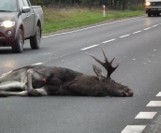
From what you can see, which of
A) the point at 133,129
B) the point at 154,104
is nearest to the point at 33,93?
the point at 154,104

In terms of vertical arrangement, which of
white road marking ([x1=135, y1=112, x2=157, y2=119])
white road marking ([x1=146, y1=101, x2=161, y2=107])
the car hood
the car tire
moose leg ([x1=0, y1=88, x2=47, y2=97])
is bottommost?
the car tire

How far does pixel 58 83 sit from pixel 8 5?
1038 centimetres

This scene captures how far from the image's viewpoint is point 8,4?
19594 millimetres

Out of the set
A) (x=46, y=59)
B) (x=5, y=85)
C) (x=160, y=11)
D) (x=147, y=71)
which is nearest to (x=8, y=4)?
(x=46, y=59)

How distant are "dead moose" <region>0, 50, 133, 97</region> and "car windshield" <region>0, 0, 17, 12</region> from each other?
9.69m

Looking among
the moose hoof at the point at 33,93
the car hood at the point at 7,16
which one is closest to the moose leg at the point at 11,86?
the moose hoof at the point at 33,93

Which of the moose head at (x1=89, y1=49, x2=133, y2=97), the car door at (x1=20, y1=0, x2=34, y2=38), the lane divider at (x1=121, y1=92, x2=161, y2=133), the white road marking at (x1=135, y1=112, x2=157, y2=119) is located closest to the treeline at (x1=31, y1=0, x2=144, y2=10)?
the car door at (x1=20, y1=0, x2=34, y2=38)

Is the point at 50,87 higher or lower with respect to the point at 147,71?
higher

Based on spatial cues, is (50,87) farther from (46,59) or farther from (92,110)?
(46,59)

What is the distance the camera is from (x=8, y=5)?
19547 millimetres

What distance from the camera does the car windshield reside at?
19.4 m

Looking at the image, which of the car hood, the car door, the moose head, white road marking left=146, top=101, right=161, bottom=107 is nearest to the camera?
white road marking left=146, top=101, right=161, bottom=107

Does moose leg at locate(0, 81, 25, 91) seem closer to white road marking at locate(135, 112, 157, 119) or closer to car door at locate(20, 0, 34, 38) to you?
white road marking at locate(135, 112, 157, 119)

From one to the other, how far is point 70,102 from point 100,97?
553mm
